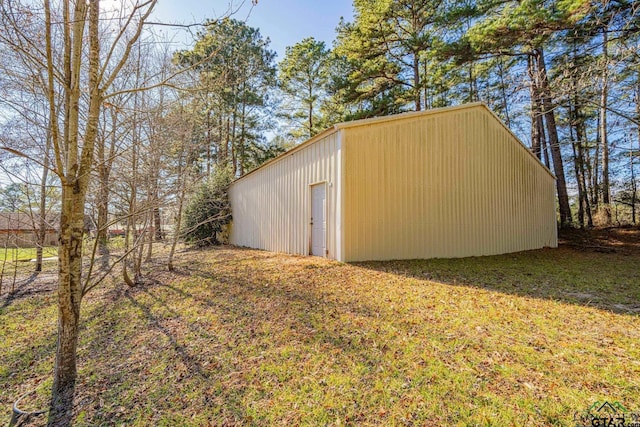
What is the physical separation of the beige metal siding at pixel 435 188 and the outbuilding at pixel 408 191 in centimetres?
2

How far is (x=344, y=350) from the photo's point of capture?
2.68 metres

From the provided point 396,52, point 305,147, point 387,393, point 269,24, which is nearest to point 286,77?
point 396,52

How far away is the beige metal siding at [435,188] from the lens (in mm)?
6266

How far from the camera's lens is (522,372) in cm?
221

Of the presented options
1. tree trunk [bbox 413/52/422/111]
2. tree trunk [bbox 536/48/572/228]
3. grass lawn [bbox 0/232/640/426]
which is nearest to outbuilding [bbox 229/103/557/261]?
grass lawn [bbox 0/232/640/426]

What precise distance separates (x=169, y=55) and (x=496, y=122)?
342 inches

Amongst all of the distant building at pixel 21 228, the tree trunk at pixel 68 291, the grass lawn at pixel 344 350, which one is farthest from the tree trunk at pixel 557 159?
the distant building at pixel 21 228

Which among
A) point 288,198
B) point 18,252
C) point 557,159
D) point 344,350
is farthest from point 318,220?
point 557,159

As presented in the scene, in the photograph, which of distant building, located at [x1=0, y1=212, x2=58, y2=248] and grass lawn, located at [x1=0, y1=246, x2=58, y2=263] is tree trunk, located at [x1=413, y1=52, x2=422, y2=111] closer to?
distant building, located at [x1=0, y1=212, x2=58, y2=248]

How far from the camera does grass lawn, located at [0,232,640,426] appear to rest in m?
1.97

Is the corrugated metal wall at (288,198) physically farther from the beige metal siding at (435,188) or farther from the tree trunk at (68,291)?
the tree trunk at (68,291)

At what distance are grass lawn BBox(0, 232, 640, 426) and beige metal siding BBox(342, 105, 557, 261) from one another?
1.57m

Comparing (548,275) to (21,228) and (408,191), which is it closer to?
(408,191)

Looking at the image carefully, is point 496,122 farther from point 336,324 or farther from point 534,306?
point 336,324
